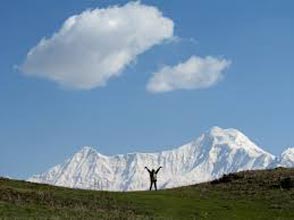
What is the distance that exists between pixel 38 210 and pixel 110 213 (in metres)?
5.57

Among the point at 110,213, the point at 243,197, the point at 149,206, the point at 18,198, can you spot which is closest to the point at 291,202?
the point at 243,197

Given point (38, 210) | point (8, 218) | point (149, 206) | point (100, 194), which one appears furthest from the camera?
point (100, 194)

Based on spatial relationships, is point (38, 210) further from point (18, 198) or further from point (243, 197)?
point (243, 197)

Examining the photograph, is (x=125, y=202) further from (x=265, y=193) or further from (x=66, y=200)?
(x=265, y=193)

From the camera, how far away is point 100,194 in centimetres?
6438

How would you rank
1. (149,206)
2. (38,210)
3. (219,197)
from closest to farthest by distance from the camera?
(38,210) < (149,206) < (219,197)

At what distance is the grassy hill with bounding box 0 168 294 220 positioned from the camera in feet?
168

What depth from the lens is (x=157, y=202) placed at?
204ft

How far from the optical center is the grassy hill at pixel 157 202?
168 ft

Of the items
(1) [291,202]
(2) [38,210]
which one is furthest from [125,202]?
(1) [291,202]

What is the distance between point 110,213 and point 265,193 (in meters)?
25.0

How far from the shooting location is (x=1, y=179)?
66500mm

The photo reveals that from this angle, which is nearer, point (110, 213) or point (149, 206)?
point (110, 213)

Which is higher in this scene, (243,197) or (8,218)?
(243,197)
